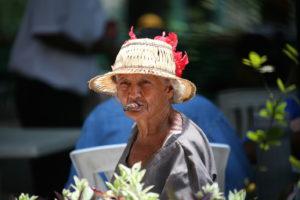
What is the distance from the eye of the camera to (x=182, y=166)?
1.89 m

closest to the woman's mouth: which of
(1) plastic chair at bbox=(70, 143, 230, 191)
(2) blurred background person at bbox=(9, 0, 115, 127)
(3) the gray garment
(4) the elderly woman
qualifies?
(4) the elderly woman

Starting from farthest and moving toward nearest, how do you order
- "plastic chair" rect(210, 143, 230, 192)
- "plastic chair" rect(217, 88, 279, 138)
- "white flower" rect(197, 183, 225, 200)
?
"plastic chair" rect(217, 88, 279, 138) < "plastic chair" rect(210, 143, 230, 192) < "white flower" rect(197, 183, 225, 200)

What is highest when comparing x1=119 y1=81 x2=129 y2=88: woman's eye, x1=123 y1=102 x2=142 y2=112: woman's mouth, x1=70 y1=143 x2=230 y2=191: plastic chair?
x1=119 y1=81 x2=129 y2=88: woman's eye

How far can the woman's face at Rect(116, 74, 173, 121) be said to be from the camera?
1.95m

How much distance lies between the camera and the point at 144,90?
1.96 meters

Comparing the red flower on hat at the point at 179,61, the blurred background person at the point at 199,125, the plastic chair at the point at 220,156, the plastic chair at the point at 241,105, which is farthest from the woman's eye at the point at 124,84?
the plastic chair at the point at 241,105

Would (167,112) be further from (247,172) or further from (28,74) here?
(28,74)

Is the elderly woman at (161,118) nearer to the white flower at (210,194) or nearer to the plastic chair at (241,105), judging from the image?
the white flower at (210,194)

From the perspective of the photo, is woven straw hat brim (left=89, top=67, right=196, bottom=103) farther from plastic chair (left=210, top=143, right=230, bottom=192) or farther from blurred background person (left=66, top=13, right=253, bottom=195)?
blurred background person (left=66, top=13, right=253, bottom=195)

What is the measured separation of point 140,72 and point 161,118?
159 millimetres

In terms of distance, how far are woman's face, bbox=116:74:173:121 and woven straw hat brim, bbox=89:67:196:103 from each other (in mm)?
34

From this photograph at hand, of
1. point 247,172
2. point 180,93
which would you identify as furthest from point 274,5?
point 180,93

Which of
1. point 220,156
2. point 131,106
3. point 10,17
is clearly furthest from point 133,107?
point 10,17

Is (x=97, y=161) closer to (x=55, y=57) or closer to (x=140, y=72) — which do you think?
(x=140, y=72)
